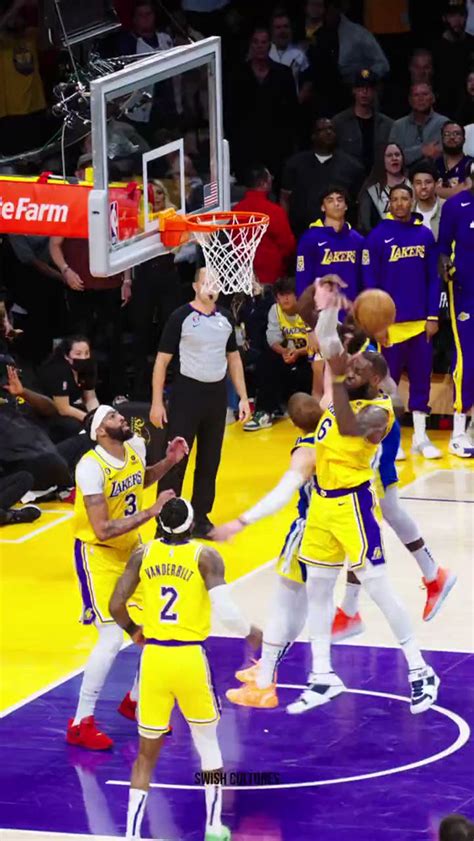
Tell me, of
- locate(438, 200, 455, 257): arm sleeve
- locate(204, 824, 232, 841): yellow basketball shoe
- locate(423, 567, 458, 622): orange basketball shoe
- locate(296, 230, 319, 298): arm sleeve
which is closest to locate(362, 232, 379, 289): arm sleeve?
locate(296, 230, 319, 298): arm sleeve

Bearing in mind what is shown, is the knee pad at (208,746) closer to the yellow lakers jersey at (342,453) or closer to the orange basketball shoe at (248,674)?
the orange basketball shoe at (248,674)

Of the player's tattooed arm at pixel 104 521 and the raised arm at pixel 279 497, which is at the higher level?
the raised arm at pixel 279 497

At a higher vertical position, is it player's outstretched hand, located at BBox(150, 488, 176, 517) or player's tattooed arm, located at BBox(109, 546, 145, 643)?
player's outstretched hand, located at BBox(150, 488, 176, 517)

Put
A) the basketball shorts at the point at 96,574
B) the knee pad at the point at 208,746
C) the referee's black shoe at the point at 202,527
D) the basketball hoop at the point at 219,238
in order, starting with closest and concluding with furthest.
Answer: the knee pad at the point at 208,746, the basketball shorts at the point at 96,574, the basketball hoop at the point at 219,238, the referee's black shoe at the point at 202,527

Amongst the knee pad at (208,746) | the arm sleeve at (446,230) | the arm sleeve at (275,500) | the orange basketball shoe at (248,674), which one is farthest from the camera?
the arm sleeve at (446,230)

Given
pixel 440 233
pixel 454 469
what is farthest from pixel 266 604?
pixel 440 233

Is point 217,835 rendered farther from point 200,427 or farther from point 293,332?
point 293,332

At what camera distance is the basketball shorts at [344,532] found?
8.91 meters

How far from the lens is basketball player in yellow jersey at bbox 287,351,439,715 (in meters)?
8.91

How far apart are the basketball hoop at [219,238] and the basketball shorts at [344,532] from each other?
1.88 meters

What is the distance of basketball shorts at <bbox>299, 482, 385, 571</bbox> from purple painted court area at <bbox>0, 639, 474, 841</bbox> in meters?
0.88

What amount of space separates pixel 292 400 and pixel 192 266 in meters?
8.99

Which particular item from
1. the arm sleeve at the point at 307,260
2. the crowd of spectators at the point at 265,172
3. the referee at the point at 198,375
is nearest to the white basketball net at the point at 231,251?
the referee at the point at 198,375

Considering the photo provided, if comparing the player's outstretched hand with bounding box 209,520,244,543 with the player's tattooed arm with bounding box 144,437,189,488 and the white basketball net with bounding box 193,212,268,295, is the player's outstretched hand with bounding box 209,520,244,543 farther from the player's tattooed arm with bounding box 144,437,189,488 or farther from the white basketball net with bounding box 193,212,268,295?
the white basketball net with bounding box 193,212,268,295
